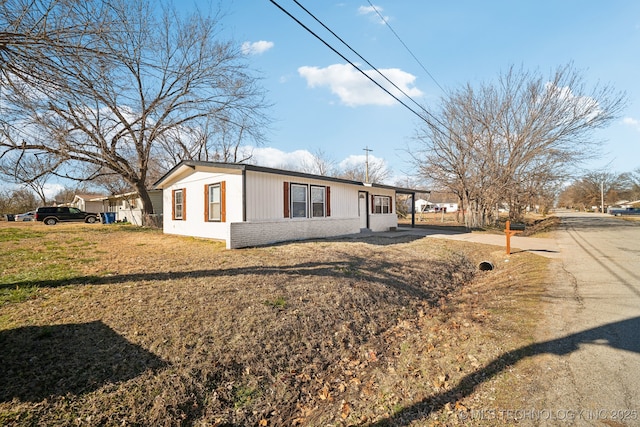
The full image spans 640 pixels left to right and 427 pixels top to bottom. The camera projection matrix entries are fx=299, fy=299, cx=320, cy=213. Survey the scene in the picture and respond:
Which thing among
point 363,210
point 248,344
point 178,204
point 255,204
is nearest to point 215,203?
point 255,204

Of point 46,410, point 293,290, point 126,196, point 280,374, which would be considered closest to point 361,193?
point 293,290

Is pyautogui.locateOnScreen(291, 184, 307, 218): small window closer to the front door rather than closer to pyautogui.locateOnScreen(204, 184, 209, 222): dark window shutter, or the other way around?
pyautogui.locateOnScreen(204, 184, 209, 222): dark window shutter

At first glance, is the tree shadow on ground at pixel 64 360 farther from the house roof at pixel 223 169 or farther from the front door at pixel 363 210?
the front door at pixel 363 210

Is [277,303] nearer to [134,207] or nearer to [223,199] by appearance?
[223,199]

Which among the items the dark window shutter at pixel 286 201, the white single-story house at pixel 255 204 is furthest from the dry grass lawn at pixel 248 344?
the dark window shutter at pixel 286 201

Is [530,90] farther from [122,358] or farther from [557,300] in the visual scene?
[122,358]

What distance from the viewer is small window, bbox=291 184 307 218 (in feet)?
38.0

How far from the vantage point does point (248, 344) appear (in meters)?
3.89

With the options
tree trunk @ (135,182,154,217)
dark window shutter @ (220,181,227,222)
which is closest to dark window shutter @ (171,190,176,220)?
dark window shutter @ (220,181,227,222)

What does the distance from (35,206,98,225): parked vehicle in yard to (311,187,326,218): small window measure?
914 inches

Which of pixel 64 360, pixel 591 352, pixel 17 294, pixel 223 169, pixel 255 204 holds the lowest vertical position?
pixel 591 352

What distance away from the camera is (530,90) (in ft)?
60.8

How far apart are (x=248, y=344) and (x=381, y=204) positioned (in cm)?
1457

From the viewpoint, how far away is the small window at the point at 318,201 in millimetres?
12375
